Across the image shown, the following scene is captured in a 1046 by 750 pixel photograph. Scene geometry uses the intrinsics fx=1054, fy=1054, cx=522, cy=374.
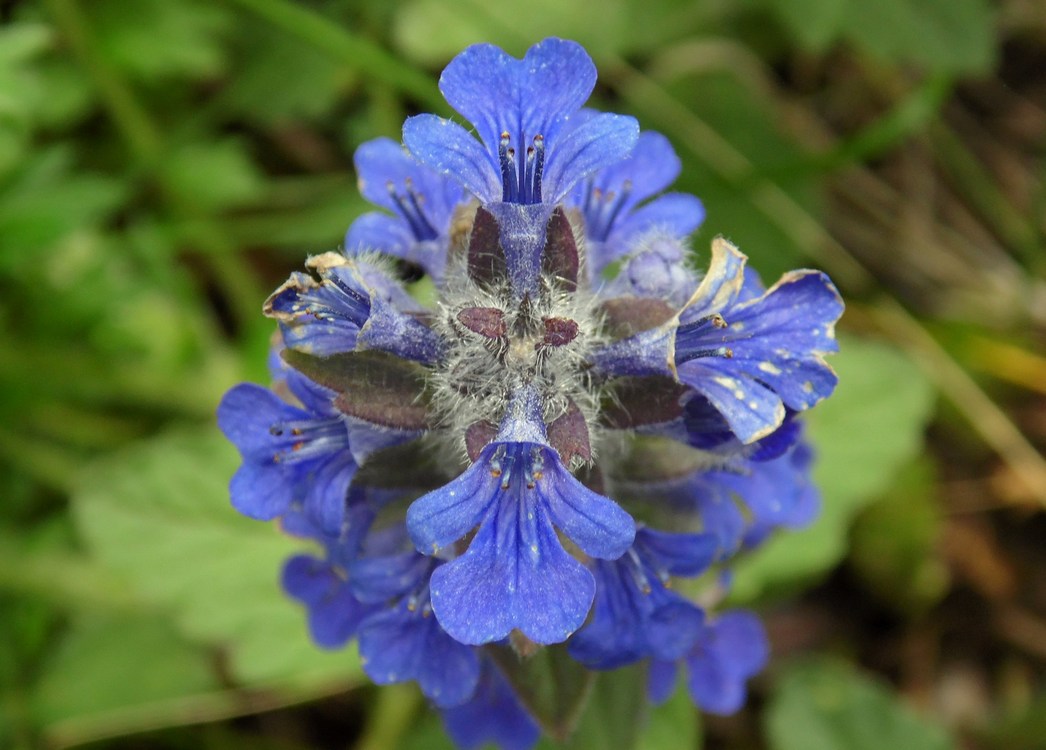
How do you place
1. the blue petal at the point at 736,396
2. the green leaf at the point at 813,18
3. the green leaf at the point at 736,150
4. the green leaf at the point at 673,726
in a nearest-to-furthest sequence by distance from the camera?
the blue petal at the point at 736,396 < the green leaf at the point at 673,726 < the green leaf at the point at 813,18 < the green leaf at the point at 736,150

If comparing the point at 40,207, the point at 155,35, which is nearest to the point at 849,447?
the point at 40,207

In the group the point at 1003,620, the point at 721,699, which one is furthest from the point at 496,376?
the point at 1003,620

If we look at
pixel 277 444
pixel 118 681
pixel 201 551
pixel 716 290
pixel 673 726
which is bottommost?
pixel 118 681

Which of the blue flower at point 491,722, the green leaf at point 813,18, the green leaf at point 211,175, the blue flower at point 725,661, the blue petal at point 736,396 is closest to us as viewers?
the blue petal at point 736,396

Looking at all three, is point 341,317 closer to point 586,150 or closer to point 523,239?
point 523,239

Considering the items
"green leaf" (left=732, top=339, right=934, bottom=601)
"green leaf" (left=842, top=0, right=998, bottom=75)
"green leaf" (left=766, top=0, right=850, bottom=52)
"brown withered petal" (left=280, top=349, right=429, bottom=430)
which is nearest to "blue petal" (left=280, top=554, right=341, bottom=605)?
"brown withered petal" (left=280, top=349, right=429, bottom=430)

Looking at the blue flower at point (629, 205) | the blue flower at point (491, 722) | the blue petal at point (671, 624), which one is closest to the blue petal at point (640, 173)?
the blue flower at point (629, 205)

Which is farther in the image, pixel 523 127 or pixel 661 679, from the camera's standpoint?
pixel 661 679

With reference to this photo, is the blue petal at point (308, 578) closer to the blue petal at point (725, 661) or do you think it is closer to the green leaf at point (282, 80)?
the blue petal at point (725, 661)
